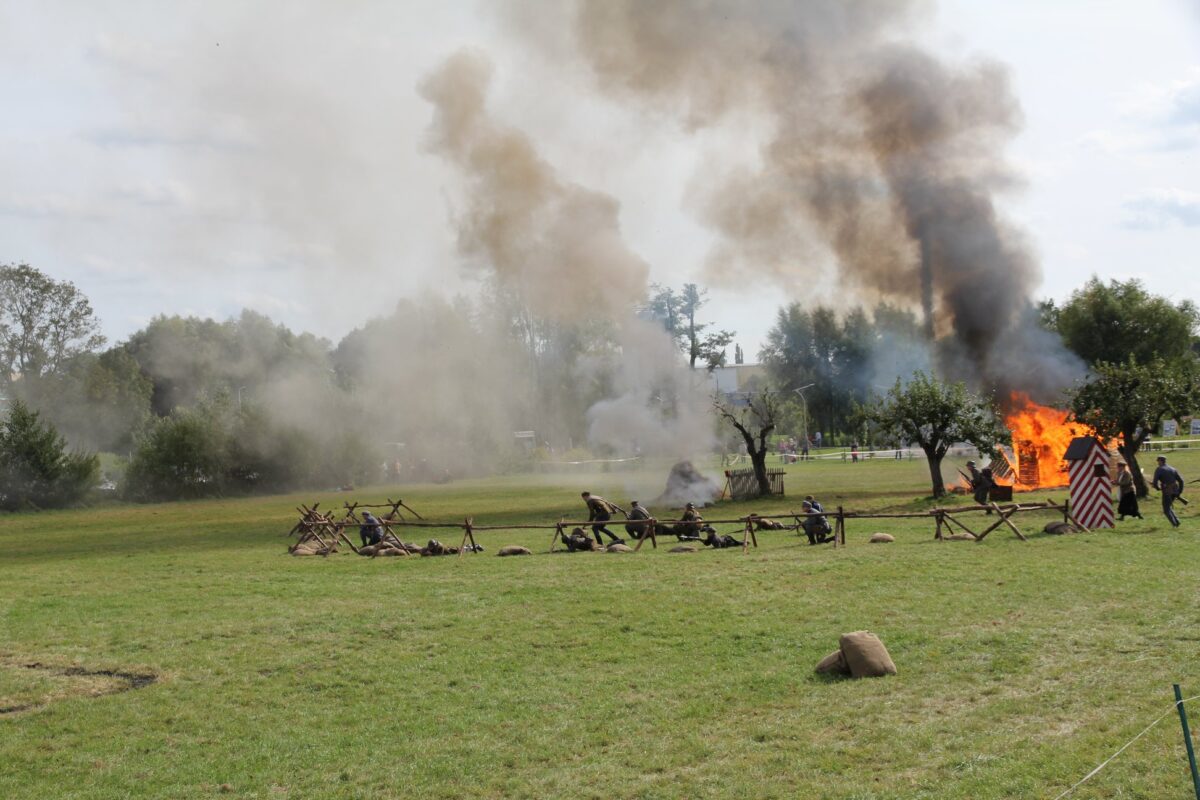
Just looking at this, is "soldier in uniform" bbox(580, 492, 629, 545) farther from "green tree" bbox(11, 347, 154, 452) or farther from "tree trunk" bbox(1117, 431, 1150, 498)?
"green tree" bbox(11, 347, 154, 452)

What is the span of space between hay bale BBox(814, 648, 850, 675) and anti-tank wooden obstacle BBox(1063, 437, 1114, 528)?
16772mm

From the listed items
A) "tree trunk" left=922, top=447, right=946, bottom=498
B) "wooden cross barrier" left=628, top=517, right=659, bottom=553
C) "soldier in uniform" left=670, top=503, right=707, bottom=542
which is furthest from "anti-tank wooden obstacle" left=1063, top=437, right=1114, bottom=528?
"tree trunk" left=922, top=447, right=946, bottom=498

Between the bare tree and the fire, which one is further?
the bare tree

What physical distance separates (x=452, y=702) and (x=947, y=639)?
719cm

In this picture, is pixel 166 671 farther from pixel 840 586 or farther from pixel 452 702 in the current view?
pixel 840 586

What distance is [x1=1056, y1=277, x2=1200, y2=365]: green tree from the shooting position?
78.7 m

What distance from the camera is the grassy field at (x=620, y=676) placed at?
34.2 ft

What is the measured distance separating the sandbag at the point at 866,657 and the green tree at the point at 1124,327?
71.5 m

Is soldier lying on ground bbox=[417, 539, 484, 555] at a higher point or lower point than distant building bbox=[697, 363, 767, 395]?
lower

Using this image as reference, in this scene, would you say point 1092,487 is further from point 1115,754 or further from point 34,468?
point 34,468

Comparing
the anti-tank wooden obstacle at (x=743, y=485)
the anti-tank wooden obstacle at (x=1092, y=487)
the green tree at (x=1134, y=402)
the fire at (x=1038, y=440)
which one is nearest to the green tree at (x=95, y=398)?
the anti-tank wooden obstacle at (x=743, y=485)

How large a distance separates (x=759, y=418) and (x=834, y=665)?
3642cm

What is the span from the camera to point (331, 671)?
15453 millimetres

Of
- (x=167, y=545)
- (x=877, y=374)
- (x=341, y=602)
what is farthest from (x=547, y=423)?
(x=341, y=602)
